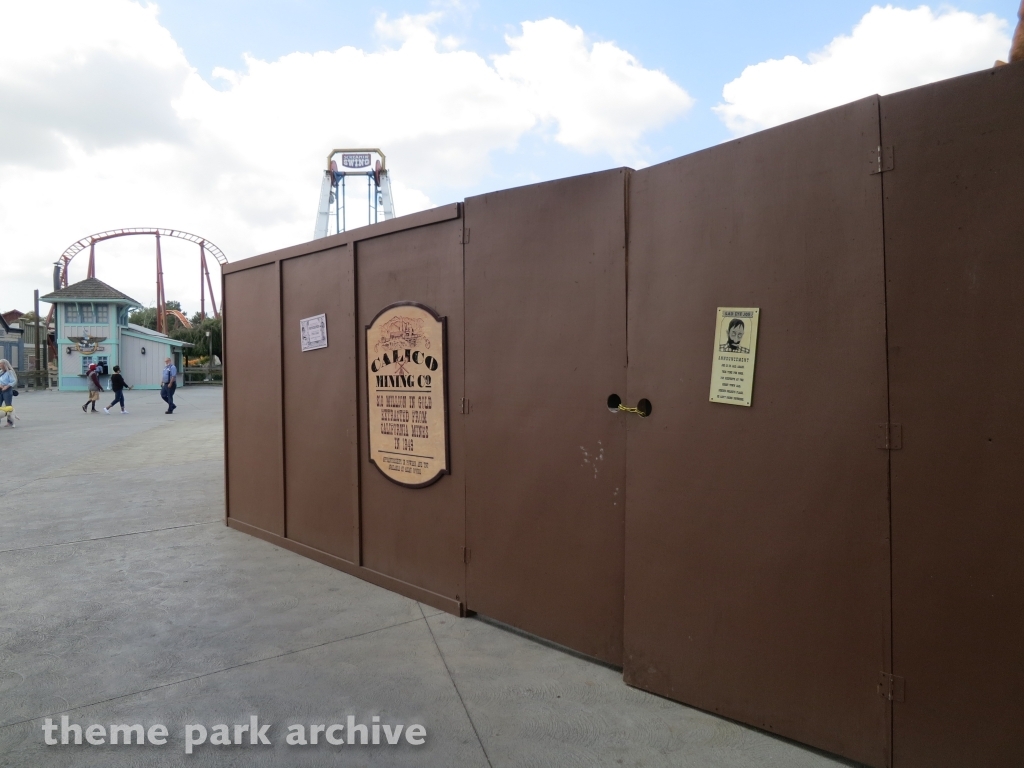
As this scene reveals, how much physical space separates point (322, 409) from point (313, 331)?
64cm

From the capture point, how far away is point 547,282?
345cm

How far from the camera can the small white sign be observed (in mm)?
5039

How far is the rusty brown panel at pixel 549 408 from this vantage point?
10.5 feet

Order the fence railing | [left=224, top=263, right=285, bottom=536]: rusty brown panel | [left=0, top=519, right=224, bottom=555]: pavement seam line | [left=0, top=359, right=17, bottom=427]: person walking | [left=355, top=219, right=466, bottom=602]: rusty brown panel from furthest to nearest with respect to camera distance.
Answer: the fence railing
[left=0, top=359, right=17, bottom=427]: person walking
[left=224, top=263, right=285, bottom=536]: rusty brown panel
[left=0, top=519, right=224, bottom=555]: pavement seam line
[left=355, top=219, right=466, bottom=602]: rusty brown panel

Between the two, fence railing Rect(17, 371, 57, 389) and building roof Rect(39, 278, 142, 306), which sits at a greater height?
building roof Rect(39, 278, 142, 306)

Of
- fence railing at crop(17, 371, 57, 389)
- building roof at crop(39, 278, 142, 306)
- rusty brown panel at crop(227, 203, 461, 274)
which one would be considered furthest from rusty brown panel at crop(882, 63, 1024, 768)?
fence railing at crop(17, 371, 57, 389)

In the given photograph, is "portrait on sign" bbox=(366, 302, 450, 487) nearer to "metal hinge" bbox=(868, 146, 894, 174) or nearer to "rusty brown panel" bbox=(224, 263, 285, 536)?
"rusty brown panel" bbox=(224, 263, 285, 536)

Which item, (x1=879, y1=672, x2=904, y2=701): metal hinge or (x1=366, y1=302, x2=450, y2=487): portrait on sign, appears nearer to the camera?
(x1=879, y1=672, x2=904, y2=701): metal hinge

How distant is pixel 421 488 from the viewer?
13.8ft

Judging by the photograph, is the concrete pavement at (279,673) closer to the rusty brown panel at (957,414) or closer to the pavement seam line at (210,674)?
the pavement seam line at (210,674)

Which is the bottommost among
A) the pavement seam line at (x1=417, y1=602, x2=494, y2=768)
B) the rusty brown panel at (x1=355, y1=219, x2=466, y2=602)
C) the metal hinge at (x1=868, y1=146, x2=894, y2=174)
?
the pavement seam line at (x1=417, y1=602, x2=494, y2=768)

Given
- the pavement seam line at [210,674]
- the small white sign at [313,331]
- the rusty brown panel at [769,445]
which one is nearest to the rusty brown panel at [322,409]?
the small white sign at [313,331]

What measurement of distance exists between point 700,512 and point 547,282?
1.45m

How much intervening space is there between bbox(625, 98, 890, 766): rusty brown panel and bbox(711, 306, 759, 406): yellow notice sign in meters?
0.03
